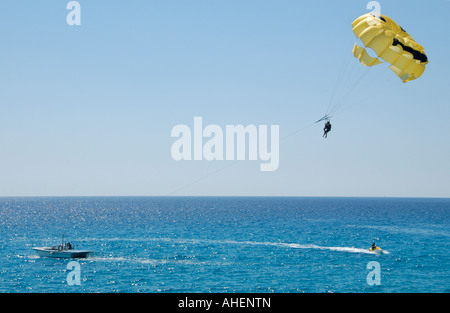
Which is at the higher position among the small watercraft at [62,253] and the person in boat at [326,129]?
the person in boat at [326,129]

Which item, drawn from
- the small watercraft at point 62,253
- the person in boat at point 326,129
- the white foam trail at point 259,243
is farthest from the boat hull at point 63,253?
the person in boat at point 326,129

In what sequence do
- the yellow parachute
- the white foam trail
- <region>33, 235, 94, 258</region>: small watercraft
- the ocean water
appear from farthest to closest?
the white foam trail → <region>33, 235, 94, 258</region>: small watercraft → the ocean water → the yellow parachute

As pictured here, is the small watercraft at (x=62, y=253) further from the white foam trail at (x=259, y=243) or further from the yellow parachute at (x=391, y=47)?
the yellow parachute at (x=391, y=47)

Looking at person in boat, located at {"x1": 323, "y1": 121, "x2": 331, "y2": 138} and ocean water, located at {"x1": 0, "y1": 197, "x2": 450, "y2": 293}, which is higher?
person in boat, located at {"x1": 323, "y1": 121, "x2": 331, "y2": 138}

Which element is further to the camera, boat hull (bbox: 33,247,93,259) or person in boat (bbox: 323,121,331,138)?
boat hull (bbox: 33,247,93,259)

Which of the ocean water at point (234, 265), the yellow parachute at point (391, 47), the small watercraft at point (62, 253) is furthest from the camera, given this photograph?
the small watercraft at point (62, 253)

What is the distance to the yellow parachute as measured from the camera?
26172mm

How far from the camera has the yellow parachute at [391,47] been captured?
26.2m

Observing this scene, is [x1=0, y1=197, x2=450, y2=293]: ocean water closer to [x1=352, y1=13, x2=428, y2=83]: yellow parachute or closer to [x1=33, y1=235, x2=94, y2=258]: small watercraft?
[x1=33, y1=235, x2=94, y2=258]: small watercraft

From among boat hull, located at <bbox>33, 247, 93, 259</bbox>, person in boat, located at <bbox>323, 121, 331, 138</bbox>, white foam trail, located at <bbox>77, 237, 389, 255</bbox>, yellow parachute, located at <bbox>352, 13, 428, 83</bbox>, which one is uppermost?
yellow parachute, located at <bbox>352, 13, 428, 83</bbox>

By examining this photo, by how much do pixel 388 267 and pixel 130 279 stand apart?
32.0m

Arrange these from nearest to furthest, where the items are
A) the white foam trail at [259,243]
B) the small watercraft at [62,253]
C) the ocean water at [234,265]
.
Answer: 1. the ocean water at [234,265]
2. the small watercraft at [62,253]
3. the white foam trail at [259,243]

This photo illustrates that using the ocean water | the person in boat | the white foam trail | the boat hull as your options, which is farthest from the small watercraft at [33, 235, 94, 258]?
the person in boat
